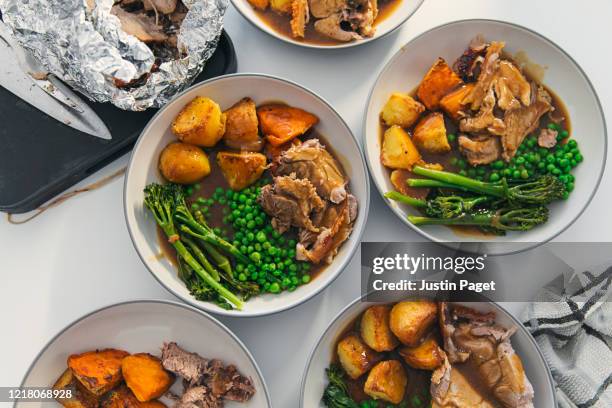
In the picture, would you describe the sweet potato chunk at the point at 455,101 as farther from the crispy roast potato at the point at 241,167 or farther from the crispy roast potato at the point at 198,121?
the crispy roast potato at the point at 198,121

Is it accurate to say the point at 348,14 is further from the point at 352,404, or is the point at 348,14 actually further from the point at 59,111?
the point at 352,404

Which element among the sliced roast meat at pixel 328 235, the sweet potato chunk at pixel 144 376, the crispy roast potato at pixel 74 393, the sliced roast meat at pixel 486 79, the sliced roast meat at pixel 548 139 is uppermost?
the sliced roast meat at pixel 486 79

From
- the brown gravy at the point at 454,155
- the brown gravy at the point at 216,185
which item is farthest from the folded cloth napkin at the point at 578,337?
the brown gravy at the point at 216,185

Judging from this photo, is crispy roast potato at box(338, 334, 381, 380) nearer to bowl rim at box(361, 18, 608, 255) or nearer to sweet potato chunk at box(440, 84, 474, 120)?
bowl rim at box(361, 18, 608, 255)

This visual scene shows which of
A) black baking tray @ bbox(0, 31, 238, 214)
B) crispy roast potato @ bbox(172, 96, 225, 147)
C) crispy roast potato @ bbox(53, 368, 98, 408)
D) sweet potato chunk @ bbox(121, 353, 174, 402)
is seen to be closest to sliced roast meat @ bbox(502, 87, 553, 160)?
crispy roast potato @ bbox(172, 96, 225, 147)

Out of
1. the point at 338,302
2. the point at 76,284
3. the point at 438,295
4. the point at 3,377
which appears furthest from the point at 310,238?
the point at 3,377

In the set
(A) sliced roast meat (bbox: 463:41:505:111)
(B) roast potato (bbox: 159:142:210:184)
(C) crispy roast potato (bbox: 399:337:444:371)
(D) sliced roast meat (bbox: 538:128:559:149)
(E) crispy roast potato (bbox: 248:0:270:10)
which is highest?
(E) crispy roast potato (bbox: 248:0:270:10)

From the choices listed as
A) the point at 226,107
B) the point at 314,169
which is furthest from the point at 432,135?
the point at 226,107
